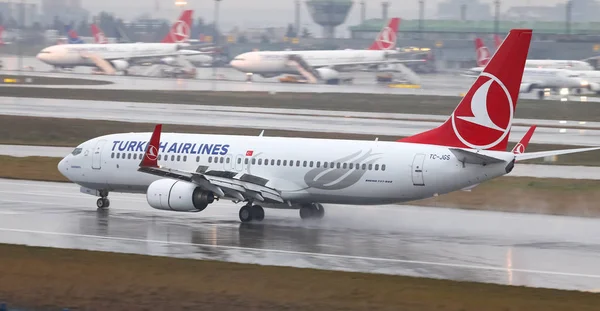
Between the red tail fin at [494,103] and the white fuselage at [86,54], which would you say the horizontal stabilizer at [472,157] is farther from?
the white fuselage at [86,54]

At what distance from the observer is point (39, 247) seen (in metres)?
30.8

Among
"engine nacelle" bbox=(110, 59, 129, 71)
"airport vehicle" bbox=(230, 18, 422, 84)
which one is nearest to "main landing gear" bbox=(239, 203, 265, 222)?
"airport vehicle" bbox=(230, 18, 422, 84)

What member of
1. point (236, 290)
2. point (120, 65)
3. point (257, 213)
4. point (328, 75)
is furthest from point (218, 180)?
point (120, 65)

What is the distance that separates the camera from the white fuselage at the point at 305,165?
36219mm

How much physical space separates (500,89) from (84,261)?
16.2 metres

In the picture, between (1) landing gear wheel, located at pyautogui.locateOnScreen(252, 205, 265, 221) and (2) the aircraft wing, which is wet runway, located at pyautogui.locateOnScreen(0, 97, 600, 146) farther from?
(1) landing gear wheel, located at pyautogui.locateOnScreen(252, 205, 265, 221)

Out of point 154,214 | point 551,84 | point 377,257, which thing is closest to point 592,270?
point 377,257

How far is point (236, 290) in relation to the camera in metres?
24.6

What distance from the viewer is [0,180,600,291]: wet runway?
96.2 feet

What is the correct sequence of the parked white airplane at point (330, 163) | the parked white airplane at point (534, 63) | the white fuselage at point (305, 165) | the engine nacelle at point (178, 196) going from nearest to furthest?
the parked white airplane at point (330, 163), the white fuselage at point (305, 165), the engine nacelle at point (178, 196), the parked white airplane at point (534, 63)

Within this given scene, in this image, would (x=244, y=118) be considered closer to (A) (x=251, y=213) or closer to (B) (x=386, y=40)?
(A) (x=251, y=213)

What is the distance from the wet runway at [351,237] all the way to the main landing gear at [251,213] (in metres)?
0.48

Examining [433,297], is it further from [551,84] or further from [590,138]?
[551,84]

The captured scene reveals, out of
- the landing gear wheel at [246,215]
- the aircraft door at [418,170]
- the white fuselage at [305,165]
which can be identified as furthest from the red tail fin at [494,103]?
the landing gear wheel at [246,215]
